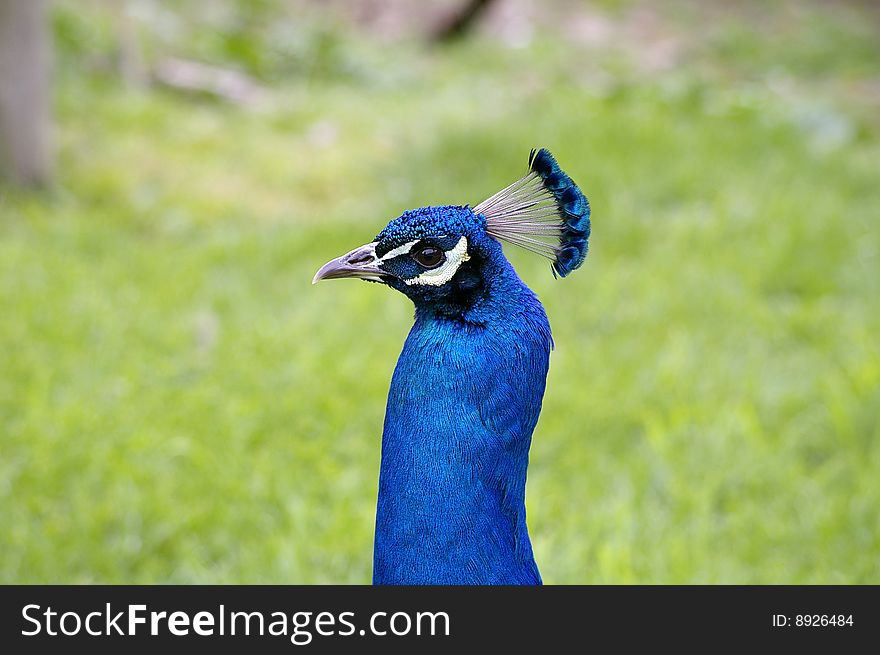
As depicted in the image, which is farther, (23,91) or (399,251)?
(23,91)

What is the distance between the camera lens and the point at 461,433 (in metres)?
1.45

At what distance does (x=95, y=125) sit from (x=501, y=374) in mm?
4340

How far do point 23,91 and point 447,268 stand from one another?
3530 millimetres

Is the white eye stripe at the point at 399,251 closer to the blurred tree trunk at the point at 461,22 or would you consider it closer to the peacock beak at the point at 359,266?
the peacock beak at the point at 359,266

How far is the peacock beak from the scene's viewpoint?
147 centimetres

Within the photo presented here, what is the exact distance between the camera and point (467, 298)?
149cm

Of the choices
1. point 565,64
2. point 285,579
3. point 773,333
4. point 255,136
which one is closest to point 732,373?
point 773,333

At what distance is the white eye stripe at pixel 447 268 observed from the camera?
146cm

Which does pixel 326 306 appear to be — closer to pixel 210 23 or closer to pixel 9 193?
pixel 9 193

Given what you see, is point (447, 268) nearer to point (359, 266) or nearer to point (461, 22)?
point (359, 266)

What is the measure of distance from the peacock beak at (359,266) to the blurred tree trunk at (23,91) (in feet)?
11.1

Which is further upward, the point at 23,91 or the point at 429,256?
the point at 23,91

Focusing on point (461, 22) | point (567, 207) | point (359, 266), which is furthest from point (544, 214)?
point (461, 22)

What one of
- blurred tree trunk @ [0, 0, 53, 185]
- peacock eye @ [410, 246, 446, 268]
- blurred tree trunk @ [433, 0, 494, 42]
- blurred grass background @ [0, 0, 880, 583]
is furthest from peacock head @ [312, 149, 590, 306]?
blurred tree trunk @ [433, 0, 494, 42]
